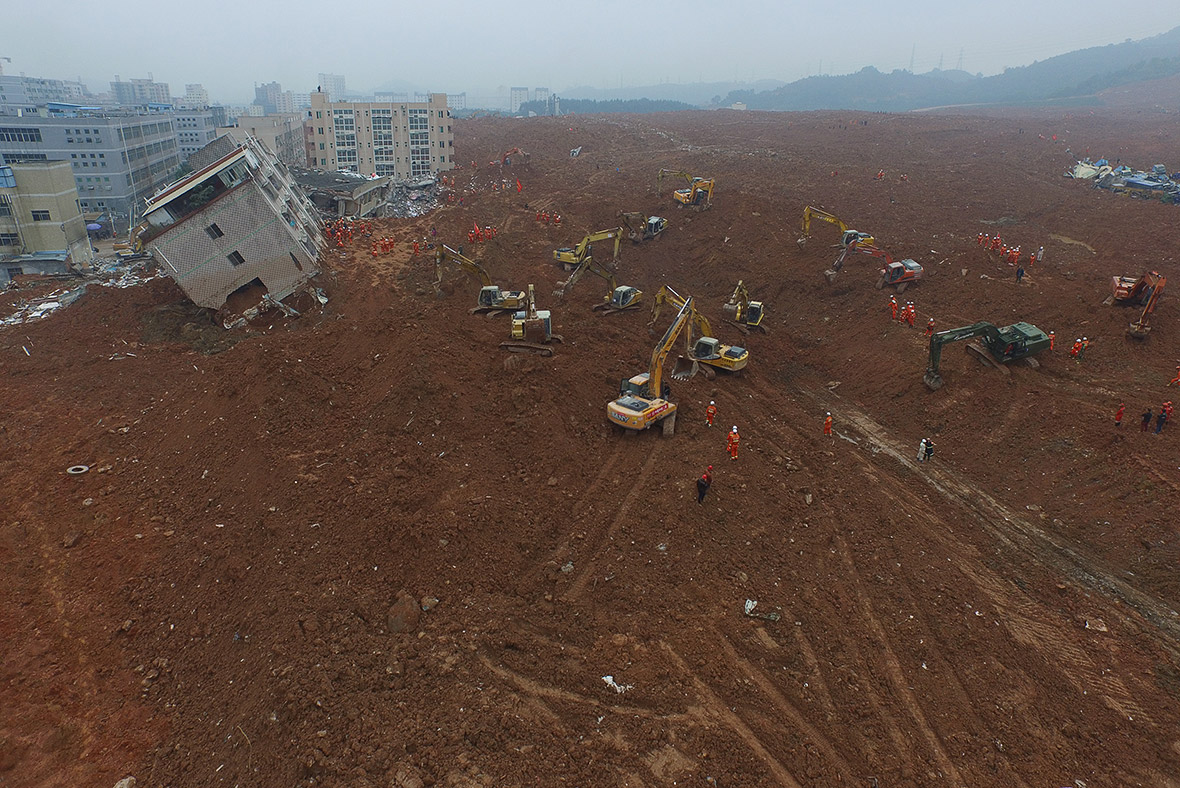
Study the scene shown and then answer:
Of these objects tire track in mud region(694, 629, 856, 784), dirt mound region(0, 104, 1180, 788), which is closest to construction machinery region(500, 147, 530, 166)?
dirt mound region(0, 104, 1180, 788)

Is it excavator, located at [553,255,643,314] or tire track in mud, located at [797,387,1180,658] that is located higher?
excavator, located at [553,255,643,314]

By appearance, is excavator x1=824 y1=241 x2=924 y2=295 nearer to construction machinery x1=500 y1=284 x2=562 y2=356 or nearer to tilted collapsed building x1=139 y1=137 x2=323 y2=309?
construction machinery x1=500 y1=284 x2=562 y2=356

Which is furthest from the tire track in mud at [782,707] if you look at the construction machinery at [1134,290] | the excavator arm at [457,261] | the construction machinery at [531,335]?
the construction machinery at [1134,290]

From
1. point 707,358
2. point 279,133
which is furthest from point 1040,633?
point 279,133

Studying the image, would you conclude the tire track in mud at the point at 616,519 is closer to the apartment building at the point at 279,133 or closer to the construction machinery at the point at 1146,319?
the construction machinery at the point at 1146,319

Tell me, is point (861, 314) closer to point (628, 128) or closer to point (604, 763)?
point (604, 763)

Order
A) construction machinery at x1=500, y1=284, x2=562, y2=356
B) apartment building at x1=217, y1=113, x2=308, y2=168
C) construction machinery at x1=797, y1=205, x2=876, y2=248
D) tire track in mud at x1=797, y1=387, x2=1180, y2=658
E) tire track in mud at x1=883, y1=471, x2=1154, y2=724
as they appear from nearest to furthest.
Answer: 1. tire track in mud at x1=883, y1=471, x2=1154, y2=724
2. tire track in mud at x1=797, y1=387, x2=1180, y2=658
3. construction machinery at x1=500, y1=284, x2=562, y2=356
4. construction machinery at x1=797, y1=205, x2=876, y2=248
5. apartment building at x1=217, y1=113, x2=308, y2=168

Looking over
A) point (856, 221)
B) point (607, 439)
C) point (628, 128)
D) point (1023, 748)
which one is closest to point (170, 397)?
point (607, 439)
